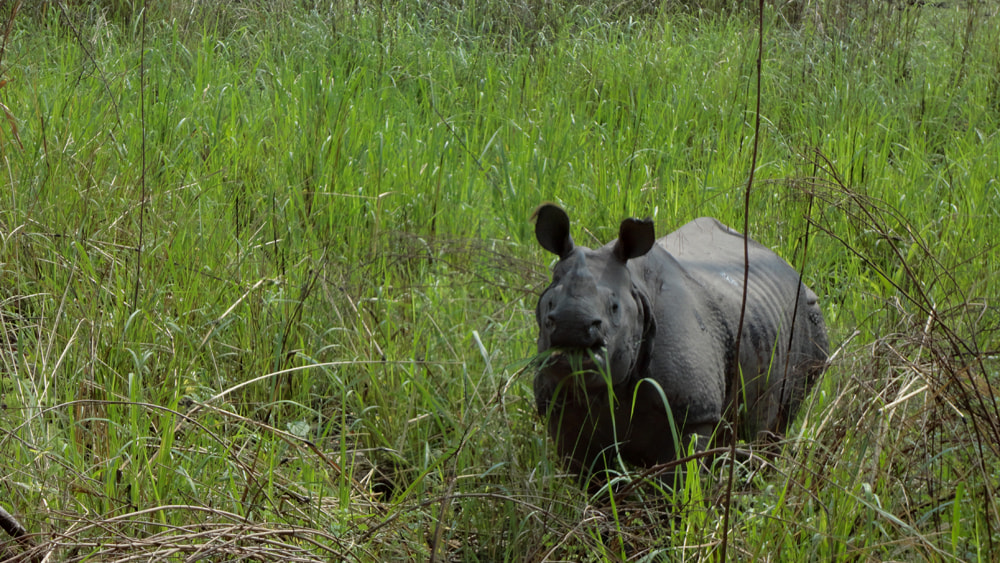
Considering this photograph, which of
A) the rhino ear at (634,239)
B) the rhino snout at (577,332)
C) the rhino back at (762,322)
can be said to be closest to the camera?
the rhino snout at (577,332)

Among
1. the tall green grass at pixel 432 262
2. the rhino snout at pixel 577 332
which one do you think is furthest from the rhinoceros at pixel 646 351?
the tall green grass at pixel 432 262

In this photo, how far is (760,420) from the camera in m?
2.99

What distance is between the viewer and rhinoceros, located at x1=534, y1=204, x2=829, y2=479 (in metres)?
2.47

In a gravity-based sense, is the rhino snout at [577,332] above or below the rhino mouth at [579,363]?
above

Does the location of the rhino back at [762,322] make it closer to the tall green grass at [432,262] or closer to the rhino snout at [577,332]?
the tall green grass at [432,262]

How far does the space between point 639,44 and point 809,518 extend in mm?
4992

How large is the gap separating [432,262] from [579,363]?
1928mm

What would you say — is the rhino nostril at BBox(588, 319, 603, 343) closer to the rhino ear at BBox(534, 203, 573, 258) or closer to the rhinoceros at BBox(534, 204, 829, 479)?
the rhinoceros at BBox(534, 204, 829, 479)

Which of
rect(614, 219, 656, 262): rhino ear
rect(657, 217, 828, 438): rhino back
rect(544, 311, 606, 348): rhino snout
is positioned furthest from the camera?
rect(657, 217, 828, 438): rhino back

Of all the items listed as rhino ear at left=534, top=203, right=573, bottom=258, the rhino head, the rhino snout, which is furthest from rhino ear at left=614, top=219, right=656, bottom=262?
the rhino snout

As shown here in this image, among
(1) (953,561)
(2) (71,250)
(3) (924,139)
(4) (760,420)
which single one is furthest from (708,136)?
(1) (953,561)

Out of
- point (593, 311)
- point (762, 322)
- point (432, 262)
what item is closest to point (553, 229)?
point (593, 311)

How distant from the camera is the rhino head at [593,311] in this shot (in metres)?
2.42

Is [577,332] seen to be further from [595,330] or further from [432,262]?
[432,262]
